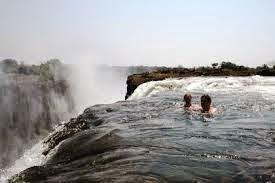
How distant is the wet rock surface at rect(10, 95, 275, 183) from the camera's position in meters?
6.44

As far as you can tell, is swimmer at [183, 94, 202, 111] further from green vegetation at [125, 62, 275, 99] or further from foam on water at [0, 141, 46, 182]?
green vegetation at [125, 62, 275, 99]

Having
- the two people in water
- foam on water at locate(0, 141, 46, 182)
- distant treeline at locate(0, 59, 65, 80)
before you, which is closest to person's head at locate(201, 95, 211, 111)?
the two people in water

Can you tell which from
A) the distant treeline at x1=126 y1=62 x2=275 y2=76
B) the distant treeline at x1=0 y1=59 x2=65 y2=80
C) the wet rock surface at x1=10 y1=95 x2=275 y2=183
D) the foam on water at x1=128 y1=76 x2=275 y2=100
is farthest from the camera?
the distant treeline at x1=0 y1=59 x2=65 y2=80

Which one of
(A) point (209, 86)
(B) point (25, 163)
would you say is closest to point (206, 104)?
(B) point (25, 163)

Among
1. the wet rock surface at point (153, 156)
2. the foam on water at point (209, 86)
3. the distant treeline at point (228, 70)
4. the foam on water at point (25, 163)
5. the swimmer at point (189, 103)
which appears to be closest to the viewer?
the wet rock surface at point (153, 156)

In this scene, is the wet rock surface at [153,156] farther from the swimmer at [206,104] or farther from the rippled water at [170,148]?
the swimmer at [206,104]

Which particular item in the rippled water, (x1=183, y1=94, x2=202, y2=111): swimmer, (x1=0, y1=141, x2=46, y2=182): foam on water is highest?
(x1=183, y1=94, x2=202, y2=111): swimmer

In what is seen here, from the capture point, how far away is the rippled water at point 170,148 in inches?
257

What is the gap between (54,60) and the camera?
10931 centimetres

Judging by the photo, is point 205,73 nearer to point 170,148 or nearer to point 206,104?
point 206,104

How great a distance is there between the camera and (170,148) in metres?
8.55

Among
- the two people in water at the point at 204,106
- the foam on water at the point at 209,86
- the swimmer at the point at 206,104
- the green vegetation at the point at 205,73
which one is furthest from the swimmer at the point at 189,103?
the green vegetation at the point at 205,73

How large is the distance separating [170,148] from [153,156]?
0.92 meters

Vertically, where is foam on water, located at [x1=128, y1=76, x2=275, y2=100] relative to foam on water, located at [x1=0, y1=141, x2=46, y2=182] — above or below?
above
